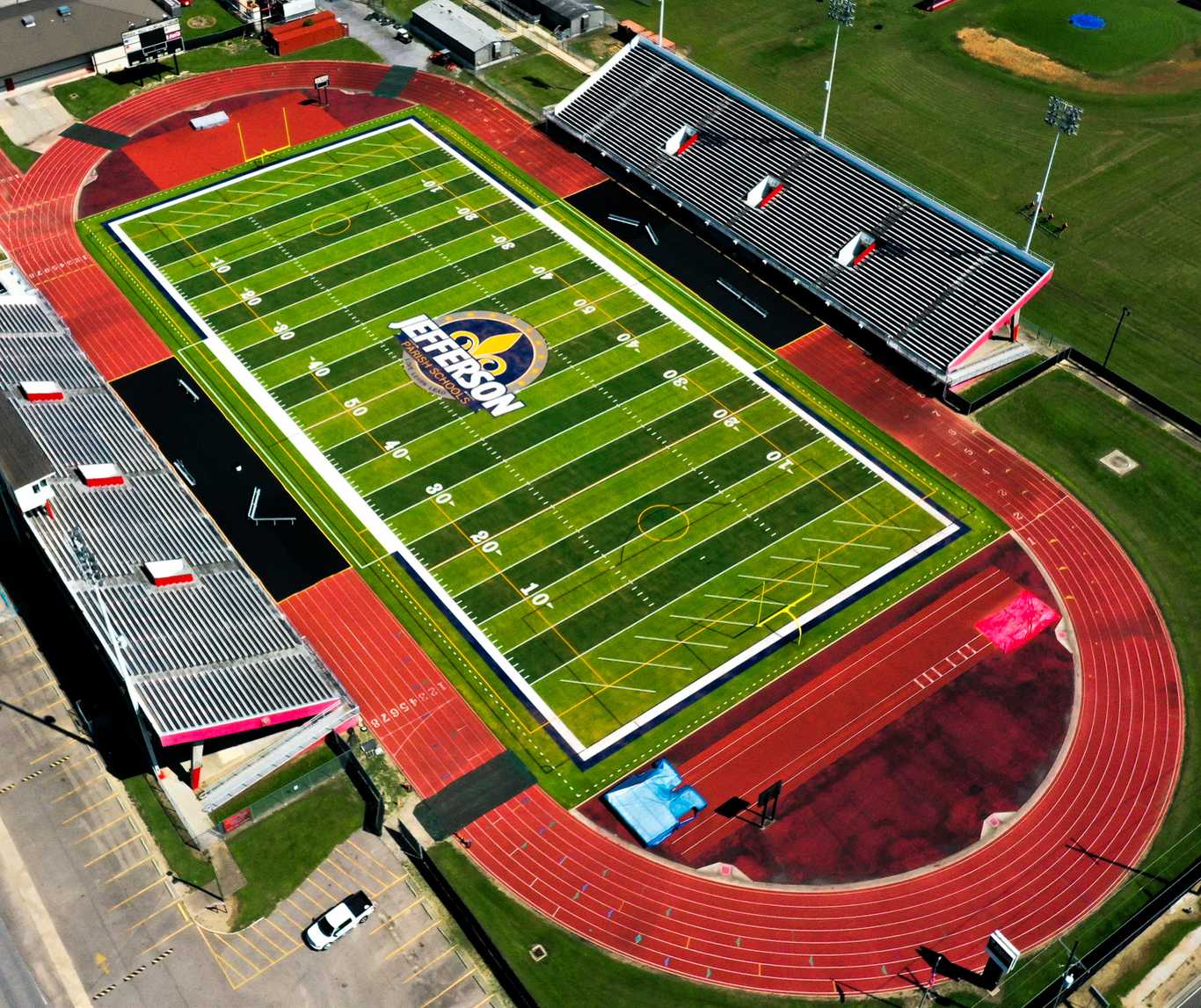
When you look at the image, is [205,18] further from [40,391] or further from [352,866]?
[352,866]

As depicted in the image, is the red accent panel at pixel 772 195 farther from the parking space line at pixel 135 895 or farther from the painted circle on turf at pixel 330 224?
the parking space line at pixel 135 895

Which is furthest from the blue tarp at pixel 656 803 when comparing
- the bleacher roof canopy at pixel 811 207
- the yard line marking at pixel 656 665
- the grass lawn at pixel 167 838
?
the bleacher roof canopy at pixel 811 207

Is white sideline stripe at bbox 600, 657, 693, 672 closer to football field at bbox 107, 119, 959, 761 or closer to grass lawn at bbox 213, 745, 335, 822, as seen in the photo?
football field at bbox 107, 119, 959, 761

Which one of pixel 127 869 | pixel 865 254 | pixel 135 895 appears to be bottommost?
pixel 135 895

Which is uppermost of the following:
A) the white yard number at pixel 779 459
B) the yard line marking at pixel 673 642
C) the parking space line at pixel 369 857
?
the white yard number at pixel 779 459

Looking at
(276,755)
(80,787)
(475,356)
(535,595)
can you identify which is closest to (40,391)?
(80,787)

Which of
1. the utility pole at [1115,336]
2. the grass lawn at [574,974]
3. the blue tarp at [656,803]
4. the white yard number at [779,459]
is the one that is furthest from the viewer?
the utility pole at [1115,336]
